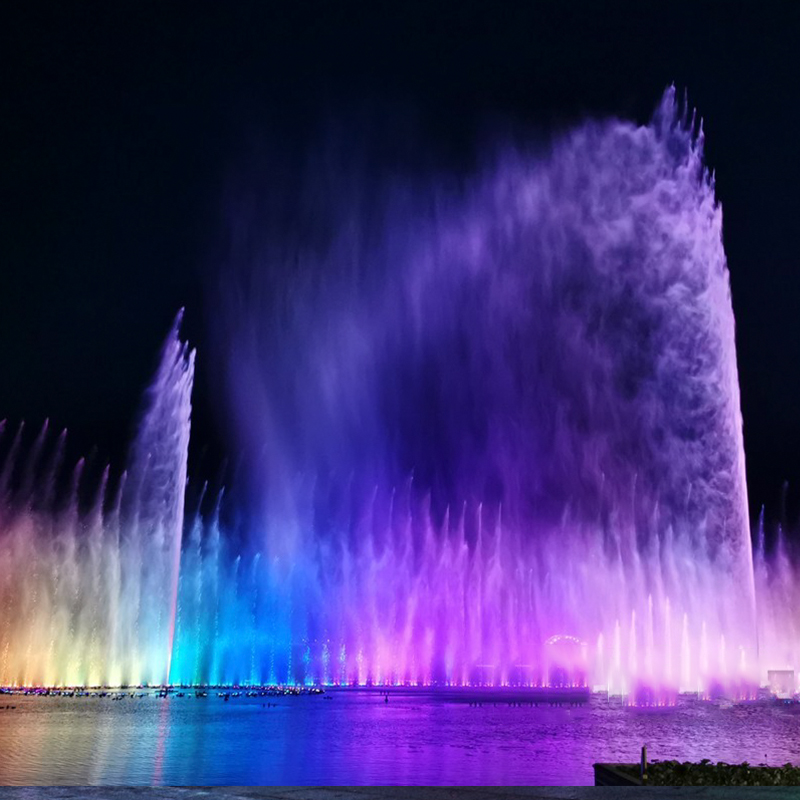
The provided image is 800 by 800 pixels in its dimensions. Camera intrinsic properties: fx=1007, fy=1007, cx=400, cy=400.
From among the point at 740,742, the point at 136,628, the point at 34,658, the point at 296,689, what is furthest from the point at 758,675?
the point at 34,658

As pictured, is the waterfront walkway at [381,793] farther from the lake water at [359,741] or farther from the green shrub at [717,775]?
the lake water at [359,741]

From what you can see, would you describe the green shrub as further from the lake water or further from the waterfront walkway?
the lake water

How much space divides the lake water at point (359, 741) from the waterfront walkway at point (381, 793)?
5682 mm

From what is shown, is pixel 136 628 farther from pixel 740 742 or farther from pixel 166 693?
pixel 740 742

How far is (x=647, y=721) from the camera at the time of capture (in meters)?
40.9

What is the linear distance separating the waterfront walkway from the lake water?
5.68 metres

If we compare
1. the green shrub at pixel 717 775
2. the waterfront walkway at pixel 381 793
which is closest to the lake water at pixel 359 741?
the green shrub at pixel 717 775

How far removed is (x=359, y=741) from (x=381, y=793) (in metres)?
16.7

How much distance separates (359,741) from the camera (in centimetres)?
3136

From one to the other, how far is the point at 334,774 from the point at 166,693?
3957cm

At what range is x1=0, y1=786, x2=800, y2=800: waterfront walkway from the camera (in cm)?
1458

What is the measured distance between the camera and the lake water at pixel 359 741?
Result: 2297 centimetres

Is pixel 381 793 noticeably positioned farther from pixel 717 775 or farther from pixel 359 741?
pixel 359 741

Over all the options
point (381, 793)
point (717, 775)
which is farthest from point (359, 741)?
point (381, 793)
